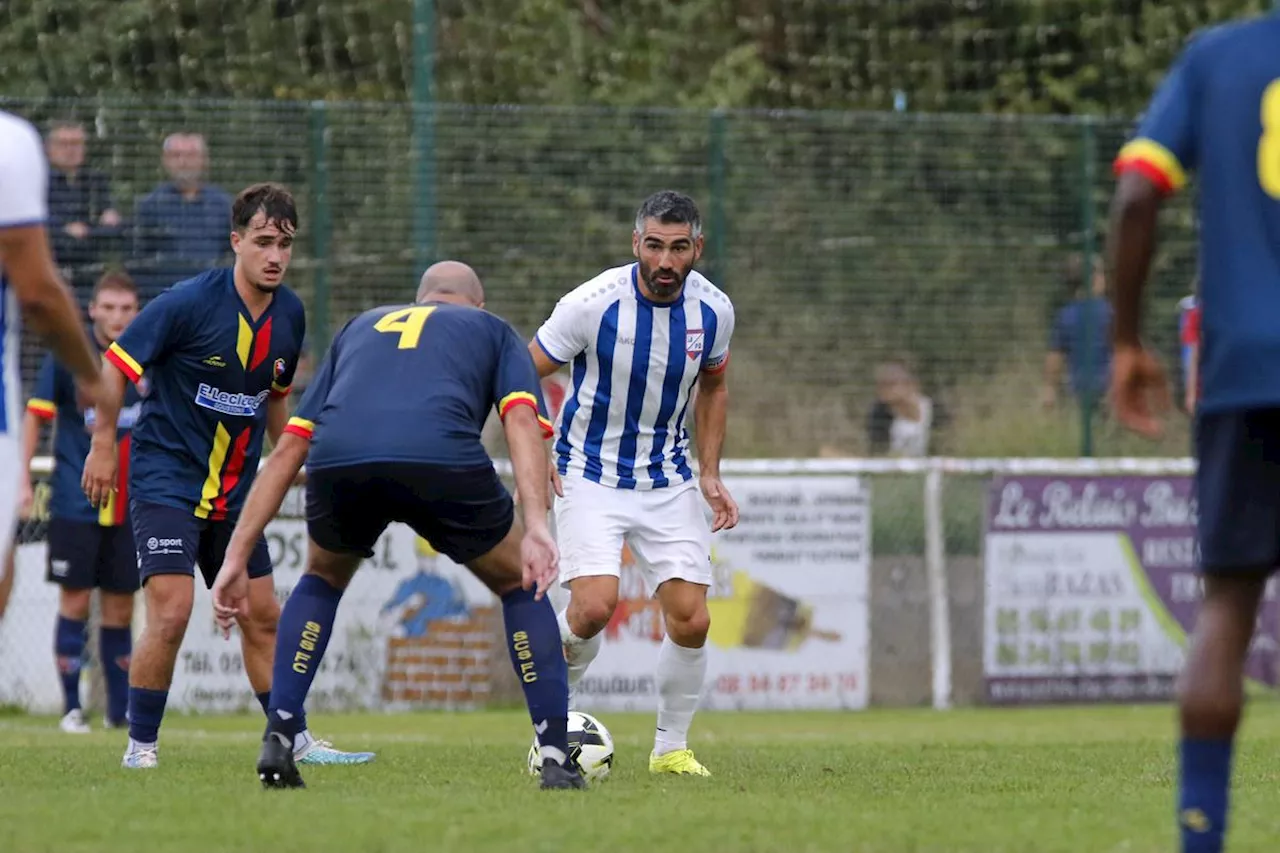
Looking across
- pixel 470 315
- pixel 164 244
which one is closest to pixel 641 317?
pixel 470 315

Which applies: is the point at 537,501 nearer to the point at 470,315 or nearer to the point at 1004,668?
the point at 470,315

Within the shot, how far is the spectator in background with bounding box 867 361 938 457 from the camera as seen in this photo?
1563 centimetres

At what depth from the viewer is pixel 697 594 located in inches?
340

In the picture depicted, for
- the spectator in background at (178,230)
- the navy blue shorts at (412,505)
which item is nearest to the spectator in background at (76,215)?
the spectator in background at (178,230)

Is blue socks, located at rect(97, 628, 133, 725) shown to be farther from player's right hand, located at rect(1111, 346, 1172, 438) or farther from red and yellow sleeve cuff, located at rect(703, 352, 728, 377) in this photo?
player's right hand, located at rect(1111, 346, 1172, 438)

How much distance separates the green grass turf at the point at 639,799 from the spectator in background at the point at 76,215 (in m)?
3.88

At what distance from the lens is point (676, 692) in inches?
341

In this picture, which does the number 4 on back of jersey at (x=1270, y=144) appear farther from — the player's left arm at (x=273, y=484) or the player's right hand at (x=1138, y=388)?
the player's left arm at (x=273, y=484)

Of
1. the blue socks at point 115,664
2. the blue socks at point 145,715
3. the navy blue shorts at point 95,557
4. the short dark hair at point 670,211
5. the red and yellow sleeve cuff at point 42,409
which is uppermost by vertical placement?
the short dark hair at point 670,211

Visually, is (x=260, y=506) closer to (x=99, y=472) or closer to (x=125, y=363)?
(x=99, y=472)

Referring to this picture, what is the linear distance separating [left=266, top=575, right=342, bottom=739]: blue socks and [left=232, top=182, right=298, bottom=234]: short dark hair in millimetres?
1960

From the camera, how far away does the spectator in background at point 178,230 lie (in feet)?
45.9

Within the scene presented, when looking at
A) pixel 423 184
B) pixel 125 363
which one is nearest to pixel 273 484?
pixel 125 363

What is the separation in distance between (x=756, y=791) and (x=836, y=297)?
8.69 m
